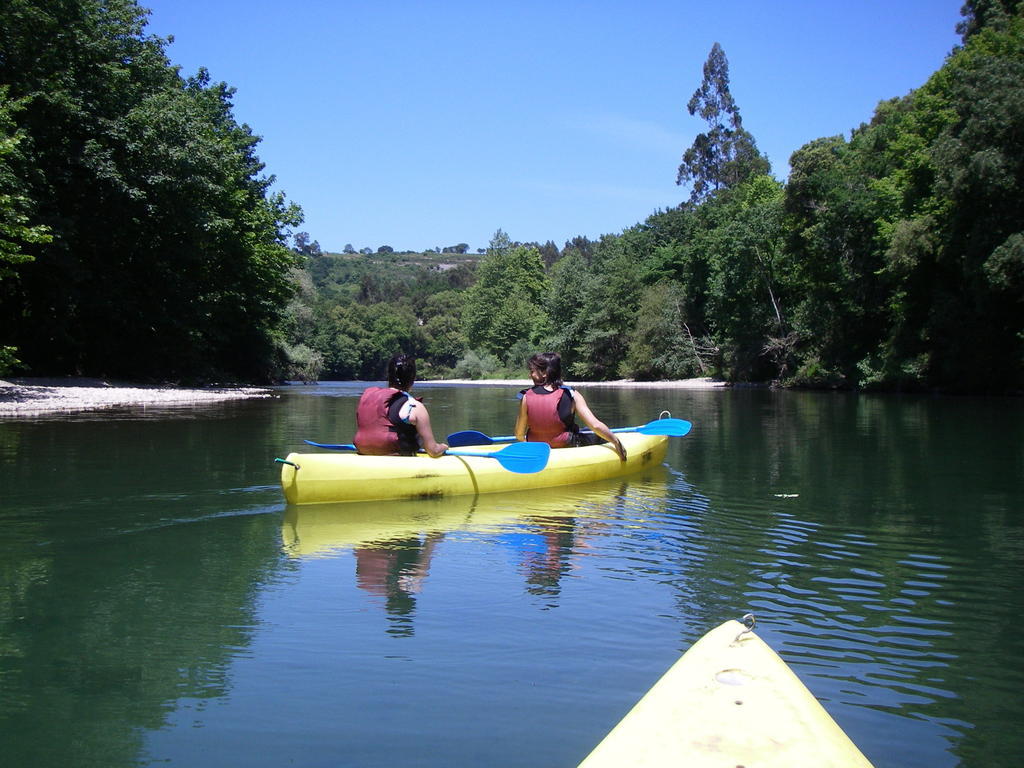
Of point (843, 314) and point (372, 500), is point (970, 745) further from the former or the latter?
point (843, 314)

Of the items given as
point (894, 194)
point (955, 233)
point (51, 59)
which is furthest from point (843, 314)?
point (51, 59)

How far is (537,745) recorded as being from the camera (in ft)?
9.64

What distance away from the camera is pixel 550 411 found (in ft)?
29.8

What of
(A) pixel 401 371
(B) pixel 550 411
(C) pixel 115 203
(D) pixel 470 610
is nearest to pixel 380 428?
(A) pixel 401 371

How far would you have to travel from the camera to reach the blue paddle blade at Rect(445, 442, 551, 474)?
823cm

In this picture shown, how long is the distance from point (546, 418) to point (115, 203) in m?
20.2

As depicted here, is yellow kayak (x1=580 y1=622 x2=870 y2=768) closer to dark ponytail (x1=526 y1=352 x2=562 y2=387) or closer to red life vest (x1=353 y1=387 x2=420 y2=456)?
red life vest (x1=353 y1=387 x2=420 y2=456)

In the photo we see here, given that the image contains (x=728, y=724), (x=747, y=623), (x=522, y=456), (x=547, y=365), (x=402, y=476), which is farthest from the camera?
(x=547, y=365)

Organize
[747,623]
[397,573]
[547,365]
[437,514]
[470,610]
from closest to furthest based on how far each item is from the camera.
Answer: [747,623], [470,610], [397,573], [437,514], [547,365]

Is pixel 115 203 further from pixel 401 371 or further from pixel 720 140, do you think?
pixel 720 140

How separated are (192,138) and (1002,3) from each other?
28.6 m

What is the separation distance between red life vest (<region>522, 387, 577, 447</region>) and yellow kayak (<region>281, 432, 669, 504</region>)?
1.08ft

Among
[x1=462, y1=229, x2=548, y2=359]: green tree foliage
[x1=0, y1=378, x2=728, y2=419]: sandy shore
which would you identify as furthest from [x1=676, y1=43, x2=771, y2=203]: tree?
[x1=0, y1=378, x2=728, y2=419]: sandy shore

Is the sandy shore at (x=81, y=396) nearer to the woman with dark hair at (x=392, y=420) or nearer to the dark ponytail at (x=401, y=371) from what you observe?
the woman with dark hair at (x=392, y=420)
